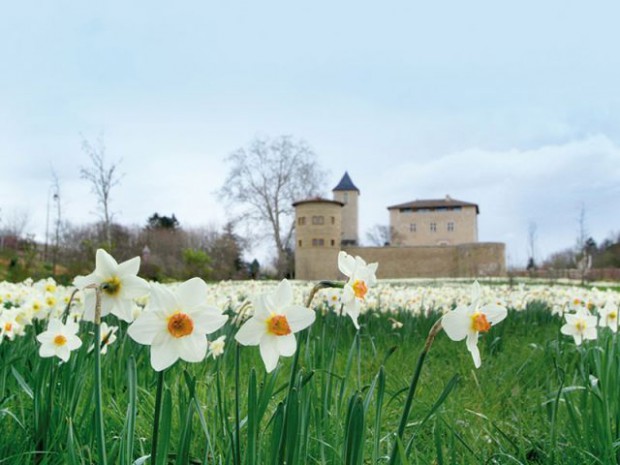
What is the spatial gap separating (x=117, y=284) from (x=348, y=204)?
48.2m

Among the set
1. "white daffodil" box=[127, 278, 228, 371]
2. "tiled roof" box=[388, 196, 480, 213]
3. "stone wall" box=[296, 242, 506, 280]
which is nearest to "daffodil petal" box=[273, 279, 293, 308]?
"white daffodil" box=[127, 278, 228, 371]

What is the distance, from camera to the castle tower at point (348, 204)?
4631 cm

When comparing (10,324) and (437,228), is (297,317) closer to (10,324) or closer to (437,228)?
(10,324)

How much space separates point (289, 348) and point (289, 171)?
104 feet

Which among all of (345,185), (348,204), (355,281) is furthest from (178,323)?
(345,185)

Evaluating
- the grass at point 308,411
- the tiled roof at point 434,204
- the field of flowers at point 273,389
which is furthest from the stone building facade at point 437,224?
the grass at point 308,411

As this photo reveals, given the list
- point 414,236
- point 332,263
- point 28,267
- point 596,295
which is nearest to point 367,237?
point 414,236

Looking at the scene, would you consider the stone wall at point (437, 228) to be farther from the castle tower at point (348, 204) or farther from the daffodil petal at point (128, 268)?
the daffodil petal at point (128, 268)

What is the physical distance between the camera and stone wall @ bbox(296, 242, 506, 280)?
113 feet

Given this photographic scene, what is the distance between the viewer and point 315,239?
34.4 metres

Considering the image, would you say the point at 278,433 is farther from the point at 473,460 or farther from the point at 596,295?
the point at 596,295

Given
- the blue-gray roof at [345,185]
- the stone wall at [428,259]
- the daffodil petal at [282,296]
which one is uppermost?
the blue-gray roof at [345,185]

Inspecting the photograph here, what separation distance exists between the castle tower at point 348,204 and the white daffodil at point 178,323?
44.6 meters

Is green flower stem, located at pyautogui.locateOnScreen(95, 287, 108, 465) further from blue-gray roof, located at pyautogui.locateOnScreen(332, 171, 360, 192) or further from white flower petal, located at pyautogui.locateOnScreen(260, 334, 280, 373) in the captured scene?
blue-gray roof, located at pyautogui.locateOnScreen(332, 171, 360, 192)
